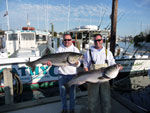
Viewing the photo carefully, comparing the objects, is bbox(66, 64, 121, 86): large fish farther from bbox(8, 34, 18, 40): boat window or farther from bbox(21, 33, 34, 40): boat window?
bbox(8, 34, 18, 40): boat window

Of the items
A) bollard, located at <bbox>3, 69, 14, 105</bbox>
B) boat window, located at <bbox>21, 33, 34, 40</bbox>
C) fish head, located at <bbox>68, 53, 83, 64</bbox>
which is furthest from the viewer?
boat window, located at <bbox>21, 33, 34, 40</bbox>

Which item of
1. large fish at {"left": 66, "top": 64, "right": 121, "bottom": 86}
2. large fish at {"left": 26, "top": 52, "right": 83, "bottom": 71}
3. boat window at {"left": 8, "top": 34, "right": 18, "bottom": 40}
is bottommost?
large fish at {"left": 66, "top": 64, "right": 121, "bottom": 86}

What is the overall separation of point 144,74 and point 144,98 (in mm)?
4046

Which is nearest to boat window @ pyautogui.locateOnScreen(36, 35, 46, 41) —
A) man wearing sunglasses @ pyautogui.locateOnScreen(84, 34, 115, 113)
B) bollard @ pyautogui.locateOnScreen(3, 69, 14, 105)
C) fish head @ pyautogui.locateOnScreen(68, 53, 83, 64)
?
bollard @ pyautogui.locateOnScreen(3, 69, 14, 105)

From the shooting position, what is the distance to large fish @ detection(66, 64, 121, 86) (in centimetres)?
234

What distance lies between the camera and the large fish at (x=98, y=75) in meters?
2.34

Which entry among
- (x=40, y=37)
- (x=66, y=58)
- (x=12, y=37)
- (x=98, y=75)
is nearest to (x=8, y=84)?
(x=66, y=58)

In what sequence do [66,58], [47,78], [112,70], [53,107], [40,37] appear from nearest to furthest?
[112,70] → [66,58] → [53,107] → [47,78] → [40,37]

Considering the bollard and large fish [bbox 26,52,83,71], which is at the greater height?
large fish [bbox 26,52,83,71]

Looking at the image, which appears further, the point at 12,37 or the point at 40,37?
the point at 40,37

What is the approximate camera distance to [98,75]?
243 centimetres

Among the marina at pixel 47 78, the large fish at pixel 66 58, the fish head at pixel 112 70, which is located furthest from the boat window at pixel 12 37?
the fish head at pixel 112 70

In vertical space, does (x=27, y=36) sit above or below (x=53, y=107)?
above

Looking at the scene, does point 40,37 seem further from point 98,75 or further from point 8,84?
point 98,75
